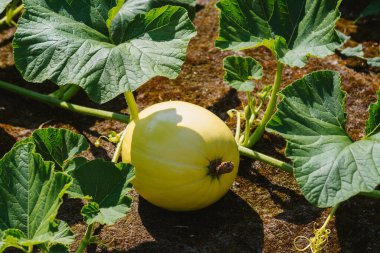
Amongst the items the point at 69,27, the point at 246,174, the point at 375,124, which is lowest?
the point at 246,174

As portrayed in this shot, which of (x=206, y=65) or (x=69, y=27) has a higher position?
(x=69, y=27)

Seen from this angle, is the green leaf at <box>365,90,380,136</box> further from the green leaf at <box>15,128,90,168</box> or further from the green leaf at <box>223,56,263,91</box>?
the green leaf at <box>15,128,90,168</box>

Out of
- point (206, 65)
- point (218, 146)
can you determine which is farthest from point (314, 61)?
point (218, 146)

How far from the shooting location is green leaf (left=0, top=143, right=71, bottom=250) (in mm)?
2361

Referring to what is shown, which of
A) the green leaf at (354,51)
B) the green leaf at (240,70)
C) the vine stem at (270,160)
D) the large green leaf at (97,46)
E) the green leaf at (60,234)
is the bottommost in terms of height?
the vine stem at (270,160)

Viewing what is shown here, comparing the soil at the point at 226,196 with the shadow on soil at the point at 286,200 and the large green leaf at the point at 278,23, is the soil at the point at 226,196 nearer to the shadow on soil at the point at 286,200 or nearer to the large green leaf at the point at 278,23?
the shadow on soil at the point at 286,200

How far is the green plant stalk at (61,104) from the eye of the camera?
10.8 ft

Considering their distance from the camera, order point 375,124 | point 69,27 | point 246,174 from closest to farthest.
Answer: point 375,124
point 69,27
point 246,174

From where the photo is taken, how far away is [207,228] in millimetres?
2910

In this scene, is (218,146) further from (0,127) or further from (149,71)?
(0,127)

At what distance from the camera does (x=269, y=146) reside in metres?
3.36

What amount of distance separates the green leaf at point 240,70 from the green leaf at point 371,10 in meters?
1.30

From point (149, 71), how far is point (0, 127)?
1104 mm

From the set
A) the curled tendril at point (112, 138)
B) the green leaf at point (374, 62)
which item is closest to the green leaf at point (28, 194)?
the curled tendril at point (112, 138)
